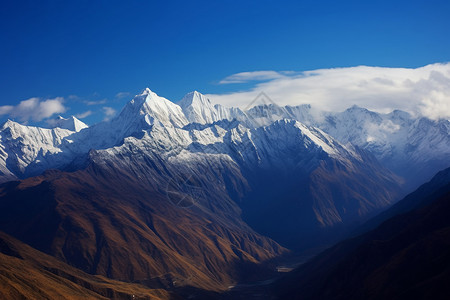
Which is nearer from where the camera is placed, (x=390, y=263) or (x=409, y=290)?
(x=409, y=290)

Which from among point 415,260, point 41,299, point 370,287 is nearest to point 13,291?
point 41,299

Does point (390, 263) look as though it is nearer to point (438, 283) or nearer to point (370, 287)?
point (370, 287)

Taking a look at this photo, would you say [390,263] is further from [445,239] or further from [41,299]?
[41,299]

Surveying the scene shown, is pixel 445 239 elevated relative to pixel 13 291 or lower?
lower

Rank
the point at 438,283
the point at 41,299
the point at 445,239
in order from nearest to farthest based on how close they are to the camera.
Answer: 1. the point at 438,283
2. the point at 445,239
3. the point at 41,299

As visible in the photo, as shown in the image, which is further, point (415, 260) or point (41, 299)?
point (41, 299)

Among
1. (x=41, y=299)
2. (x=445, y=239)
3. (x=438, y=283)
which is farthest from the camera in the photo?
(x=41, y=299)

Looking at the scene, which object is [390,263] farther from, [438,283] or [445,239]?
[438,283]

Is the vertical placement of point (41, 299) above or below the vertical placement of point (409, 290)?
above

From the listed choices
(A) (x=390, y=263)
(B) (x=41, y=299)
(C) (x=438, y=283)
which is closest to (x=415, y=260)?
(A) (x=390, y=263)
